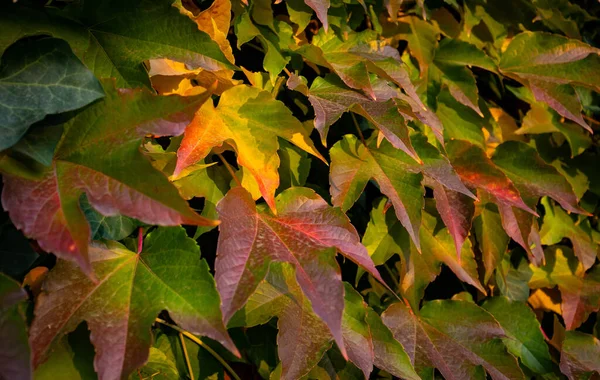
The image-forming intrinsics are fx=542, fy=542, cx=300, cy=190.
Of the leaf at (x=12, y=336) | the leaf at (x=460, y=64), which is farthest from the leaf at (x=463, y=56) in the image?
the leaf at (x=12, y=336)

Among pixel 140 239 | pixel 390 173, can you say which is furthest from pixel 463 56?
pixel 140 239

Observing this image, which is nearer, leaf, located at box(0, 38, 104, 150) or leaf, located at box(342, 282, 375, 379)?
leaf, located at box(0, 38, 104, 150)

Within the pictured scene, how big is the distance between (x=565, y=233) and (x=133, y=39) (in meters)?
1.04

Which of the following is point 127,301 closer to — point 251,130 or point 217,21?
point 251,130

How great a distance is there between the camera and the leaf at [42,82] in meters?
0.55

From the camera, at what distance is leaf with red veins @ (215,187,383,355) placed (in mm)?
578

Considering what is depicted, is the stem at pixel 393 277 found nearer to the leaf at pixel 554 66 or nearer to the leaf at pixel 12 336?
the leaf at pixel 554 66

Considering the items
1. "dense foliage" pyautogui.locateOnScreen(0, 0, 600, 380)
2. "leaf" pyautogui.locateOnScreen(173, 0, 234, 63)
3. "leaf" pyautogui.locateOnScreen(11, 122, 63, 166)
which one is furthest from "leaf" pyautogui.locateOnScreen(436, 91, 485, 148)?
"leaf" pyautogui.locateOnScreen(11, 122, 63, 166)

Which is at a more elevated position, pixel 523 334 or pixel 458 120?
pixel 458 120

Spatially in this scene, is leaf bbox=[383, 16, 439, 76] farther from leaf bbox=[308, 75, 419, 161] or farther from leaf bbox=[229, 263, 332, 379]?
leaf bbox=[229, 263, 332, 379]

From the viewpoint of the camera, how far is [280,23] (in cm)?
90

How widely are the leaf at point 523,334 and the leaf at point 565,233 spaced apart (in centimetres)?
20

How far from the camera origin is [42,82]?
1.86 feet

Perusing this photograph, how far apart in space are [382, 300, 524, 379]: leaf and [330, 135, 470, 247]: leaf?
0.21 metres
